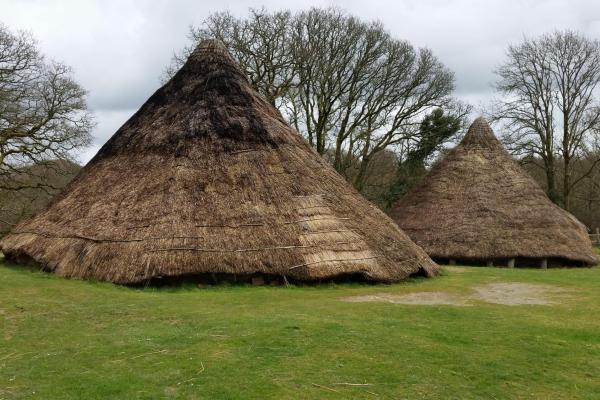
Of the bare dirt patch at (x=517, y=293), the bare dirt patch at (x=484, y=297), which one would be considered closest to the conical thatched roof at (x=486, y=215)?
the bare dirt patch at (x=517, y=293)

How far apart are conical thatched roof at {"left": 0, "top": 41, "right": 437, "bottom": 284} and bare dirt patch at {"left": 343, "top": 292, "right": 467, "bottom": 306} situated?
1.37m

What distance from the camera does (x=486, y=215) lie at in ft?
74.2

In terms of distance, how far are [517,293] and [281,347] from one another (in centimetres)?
802

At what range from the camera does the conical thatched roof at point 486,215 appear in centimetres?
2128

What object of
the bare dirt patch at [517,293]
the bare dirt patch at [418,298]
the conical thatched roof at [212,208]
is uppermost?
the conical thatched roof at [212,208]

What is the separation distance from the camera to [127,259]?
13.0 meters

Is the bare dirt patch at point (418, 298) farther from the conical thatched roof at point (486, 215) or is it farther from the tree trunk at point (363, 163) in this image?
the tree trunk at point (363, 163)

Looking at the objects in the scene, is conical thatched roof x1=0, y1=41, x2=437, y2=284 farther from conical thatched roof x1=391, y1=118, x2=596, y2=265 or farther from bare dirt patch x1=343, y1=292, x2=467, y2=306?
conical thatched roof x1=391, y1=118, x2=596, y2=265

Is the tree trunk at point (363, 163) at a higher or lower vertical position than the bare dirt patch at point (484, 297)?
higher

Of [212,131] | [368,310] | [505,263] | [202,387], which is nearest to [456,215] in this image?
[505,263]

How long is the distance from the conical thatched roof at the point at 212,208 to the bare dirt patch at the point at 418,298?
1.37m

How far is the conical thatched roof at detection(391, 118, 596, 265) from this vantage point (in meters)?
21.3

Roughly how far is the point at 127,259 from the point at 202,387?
7567 millimetres

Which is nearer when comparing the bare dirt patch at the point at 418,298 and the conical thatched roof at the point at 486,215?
the bare dirt patch at the point at 418,298
